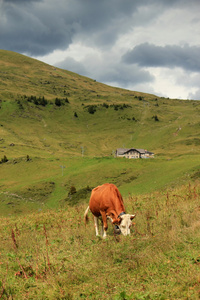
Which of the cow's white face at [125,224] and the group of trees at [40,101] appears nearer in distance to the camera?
the cow's white face at [125,224]

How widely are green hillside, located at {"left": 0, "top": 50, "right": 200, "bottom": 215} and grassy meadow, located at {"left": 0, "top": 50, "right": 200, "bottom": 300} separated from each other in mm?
449

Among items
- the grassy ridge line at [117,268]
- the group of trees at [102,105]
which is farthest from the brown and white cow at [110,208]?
the group of trees at [102,105]

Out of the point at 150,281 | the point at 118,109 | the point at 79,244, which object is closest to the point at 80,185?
the point at 79,244

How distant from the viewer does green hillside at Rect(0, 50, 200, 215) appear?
162ft

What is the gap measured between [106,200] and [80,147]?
12342cm

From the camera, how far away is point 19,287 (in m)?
6.42

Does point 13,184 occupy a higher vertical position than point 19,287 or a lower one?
lower

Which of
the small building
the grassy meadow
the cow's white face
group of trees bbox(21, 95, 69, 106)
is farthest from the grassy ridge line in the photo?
group of trees bbox(21, 95, 69, 106)

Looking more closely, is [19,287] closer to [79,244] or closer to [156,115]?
[79,244]

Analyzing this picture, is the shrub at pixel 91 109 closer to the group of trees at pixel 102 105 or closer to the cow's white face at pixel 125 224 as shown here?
the group of trees at pixel 102 105

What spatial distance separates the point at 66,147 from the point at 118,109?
241 feet

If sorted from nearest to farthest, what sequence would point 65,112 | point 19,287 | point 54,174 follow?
point 19,287, point 54,174, point 65,112

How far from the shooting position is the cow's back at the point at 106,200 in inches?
395

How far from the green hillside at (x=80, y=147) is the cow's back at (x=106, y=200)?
72.6 ft
